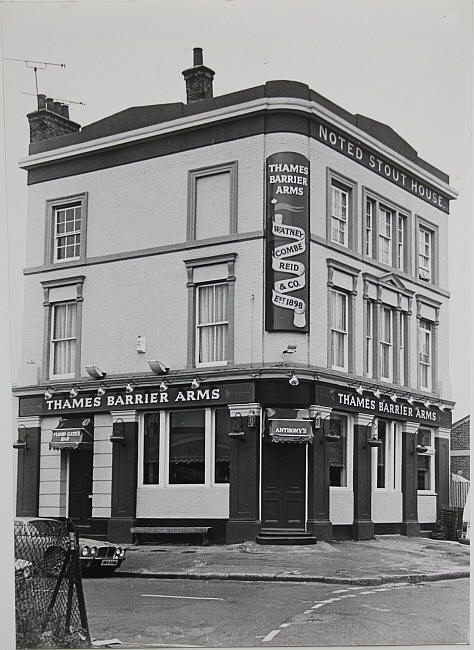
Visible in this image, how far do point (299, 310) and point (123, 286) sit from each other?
60.4 inches

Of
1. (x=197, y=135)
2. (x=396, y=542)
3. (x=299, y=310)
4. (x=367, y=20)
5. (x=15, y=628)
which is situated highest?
(x=367, y=20)

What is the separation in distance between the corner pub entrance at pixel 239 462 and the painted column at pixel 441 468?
0.01 meters

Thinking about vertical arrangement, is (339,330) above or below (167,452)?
above

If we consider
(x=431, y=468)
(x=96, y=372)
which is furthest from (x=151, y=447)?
(x=431, y=468)

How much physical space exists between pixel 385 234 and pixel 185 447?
2535 mm

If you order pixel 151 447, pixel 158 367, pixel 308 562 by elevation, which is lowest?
pixel 308 562

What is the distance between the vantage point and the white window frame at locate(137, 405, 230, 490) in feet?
29.8

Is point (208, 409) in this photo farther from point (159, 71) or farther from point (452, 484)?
point (159, 71)

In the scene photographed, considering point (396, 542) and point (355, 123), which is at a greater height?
point (355, 123)

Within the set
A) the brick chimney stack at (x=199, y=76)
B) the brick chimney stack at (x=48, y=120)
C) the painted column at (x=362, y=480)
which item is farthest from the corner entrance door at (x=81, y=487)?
the brick chimney stack at (x=199, y=76)

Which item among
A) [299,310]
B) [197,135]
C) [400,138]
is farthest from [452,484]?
[197,135]

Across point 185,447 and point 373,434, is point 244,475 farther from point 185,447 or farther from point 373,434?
point 373,434

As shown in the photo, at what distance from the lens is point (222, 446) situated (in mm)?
9023

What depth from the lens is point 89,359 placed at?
371 inches
